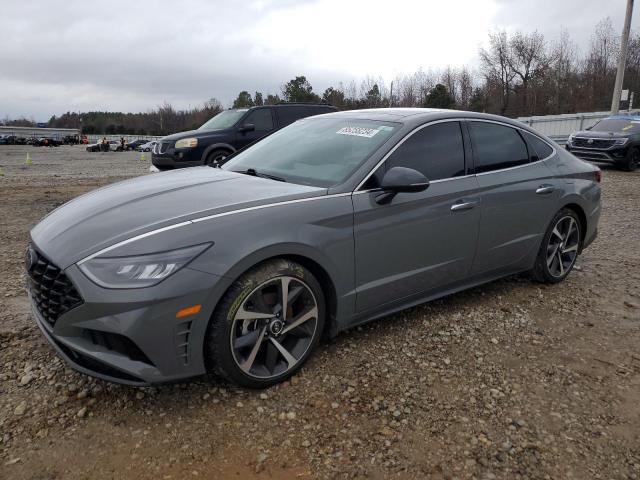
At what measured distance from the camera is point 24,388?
109 inches

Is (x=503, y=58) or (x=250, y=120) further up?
(x=503, y=58)

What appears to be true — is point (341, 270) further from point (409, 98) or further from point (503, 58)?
point (409, 98)

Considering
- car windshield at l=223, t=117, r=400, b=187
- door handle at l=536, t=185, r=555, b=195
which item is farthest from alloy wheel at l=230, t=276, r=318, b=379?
door handle at l=536, t=185, r=555, b=195

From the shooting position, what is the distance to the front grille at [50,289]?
2387mm

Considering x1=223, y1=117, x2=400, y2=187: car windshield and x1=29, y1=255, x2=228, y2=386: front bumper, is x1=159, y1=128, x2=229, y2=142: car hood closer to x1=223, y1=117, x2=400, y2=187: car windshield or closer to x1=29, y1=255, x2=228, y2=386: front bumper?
x1=223, y1=117, x2=400, y2=187: car windshield

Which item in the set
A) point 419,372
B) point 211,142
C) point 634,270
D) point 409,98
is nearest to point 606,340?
point 419,372

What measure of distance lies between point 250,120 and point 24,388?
812cm

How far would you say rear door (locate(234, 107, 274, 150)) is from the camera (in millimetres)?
9945

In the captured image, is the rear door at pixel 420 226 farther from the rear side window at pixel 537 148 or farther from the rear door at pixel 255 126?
the rear door at pixel 255 126

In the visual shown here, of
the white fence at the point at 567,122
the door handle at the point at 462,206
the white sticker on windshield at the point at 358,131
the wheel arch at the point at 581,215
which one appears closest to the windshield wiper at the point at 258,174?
the white sticker on windshield at the point at 358,131

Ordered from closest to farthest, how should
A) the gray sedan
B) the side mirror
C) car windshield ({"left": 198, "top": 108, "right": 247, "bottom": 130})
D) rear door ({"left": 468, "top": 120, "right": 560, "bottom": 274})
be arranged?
the gray sedan
the side mirror
rear door ({"left": 468, "top": 120, "right": 560, "bottom": 274})
car windshield ({"left": 198, "top": 108, "right": 247, "bottom": 130})

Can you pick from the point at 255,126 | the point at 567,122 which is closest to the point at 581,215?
the point at 255,126

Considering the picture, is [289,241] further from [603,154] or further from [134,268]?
[603,154]

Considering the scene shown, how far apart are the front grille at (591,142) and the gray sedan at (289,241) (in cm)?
1165
